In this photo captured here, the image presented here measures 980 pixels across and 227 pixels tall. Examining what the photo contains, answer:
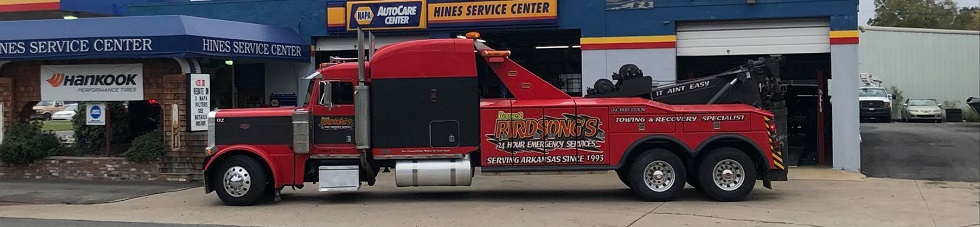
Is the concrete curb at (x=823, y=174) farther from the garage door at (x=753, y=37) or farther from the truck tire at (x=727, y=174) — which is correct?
the truck tire at (x=727, y=174)

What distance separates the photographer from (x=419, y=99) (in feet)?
41.4

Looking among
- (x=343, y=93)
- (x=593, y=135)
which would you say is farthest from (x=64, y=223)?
(x=593, y=135)

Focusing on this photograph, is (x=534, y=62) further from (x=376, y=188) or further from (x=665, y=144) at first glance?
(x=665, y=144)

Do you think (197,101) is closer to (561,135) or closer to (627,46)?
(561,135)

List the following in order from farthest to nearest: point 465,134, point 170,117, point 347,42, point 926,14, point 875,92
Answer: point 875,92 < point 347,42 < point 170,117 < point 465,134 < point 926,14

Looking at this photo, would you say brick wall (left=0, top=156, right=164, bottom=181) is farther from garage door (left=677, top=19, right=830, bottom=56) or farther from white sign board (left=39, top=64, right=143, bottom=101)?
garage door (left=677, top=19, right=830, bottom=56)

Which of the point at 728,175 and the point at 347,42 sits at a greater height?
the point at 347,42

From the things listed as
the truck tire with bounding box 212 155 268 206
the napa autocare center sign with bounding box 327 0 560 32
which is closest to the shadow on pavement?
the truck tire with bounding box 212 155 268 206

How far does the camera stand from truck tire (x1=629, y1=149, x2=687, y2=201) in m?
12.5

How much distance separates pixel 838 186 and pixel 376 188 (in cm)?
821

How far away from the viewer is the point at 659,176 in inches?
493

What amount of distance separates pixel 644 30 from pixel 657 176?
6.29 m

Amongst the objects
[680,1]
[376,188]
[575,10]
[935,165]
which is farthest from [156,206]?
[935,165]

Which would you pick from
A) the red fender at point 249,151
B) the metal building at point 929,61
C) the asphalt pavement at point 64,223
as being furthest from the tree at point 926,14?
Answer: the red fender at point 249,151
